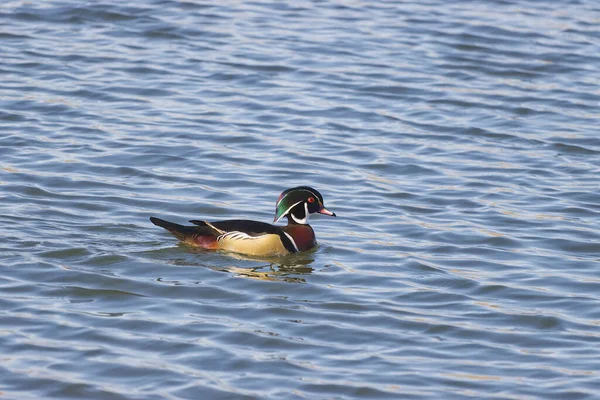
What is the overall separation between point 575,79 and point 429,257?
27.4 ft

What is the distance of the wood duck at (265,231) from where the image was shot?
11492 millimetres

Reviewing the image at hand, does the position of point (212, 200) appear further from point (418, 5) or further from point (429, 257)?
point (418, 5)

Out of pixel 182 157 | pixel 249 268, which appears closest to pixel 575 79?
pixel 182 157

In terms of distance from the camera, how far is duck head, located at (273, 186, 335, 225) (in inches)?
478

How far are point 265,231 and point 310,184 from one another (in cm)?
237

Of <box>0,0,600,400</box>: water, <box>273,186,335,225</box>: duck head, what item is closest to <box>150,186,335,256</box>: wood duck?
<box>273,186,335,225</box>: duck head

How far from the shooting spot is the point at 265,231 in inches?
458

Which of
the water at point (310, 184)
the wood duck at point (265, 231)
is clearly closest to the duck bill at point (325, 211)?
the wood duck at point (265, 231)

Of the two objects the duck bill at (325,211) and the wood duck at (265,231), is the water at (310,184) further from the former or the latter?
the duck bill at (325,211)

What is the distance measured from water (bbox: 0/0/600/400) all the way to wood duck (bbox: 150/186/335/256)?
18 cm

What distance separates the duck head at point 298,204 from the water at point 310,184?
397 mm

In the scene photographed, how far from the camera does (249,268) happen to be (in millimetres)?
11250

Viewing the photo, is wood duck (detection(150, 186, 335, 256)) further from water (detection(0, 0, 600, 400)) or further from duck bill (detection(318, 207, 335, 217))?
water (detection(0, 0, 600, 400))

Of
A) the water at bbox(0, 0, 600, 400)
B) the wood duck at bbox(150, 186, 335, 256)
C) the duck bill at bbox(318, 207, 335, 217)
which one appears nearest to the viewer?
the water at bbox(0, 0, 600, 400)
